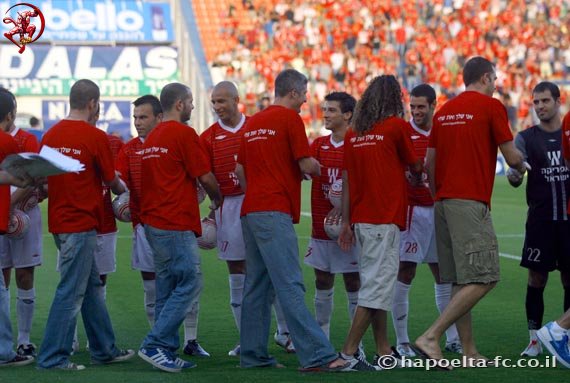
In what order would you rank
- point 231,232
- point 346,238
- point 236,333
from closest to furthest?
point 346,238
point 231,232
point 236,333

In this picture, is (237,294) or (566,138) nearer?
(566,138)

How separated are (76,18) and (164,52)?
3139 mm

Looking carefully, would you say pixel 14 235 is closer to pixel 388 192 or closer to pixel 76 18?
pixel 388 192

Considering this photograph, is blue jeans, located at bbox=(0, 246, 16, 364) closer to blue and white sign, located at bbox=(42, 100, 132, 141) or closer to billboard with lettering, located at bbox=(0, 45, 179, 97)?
blue and white sign, located at bbox=(42, 100, 132, 141)

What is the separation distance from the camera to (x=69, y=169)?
7340 millimetres

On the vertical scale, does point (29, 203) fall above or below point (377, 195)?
below

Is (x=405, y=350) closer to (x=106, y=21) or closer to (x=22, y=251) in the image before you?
(x=22, y=251)

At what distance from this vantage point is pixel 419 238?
9.65 metres

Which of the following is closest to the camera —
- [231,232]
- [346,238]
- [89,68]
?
[346,238]

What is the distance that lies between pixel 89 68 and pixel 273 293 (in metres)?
30.3

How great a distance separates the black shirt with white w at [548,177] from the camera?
9352 millimetres

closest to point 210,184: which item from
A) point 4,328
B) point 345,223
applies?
point 345,223

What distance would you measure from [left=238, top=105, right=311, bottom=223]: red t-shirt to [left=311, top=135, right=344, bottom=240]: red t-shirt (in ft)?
3.08

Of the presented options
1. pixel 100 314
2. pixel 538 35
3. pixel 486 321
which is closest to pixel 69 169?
pixel 100 314
